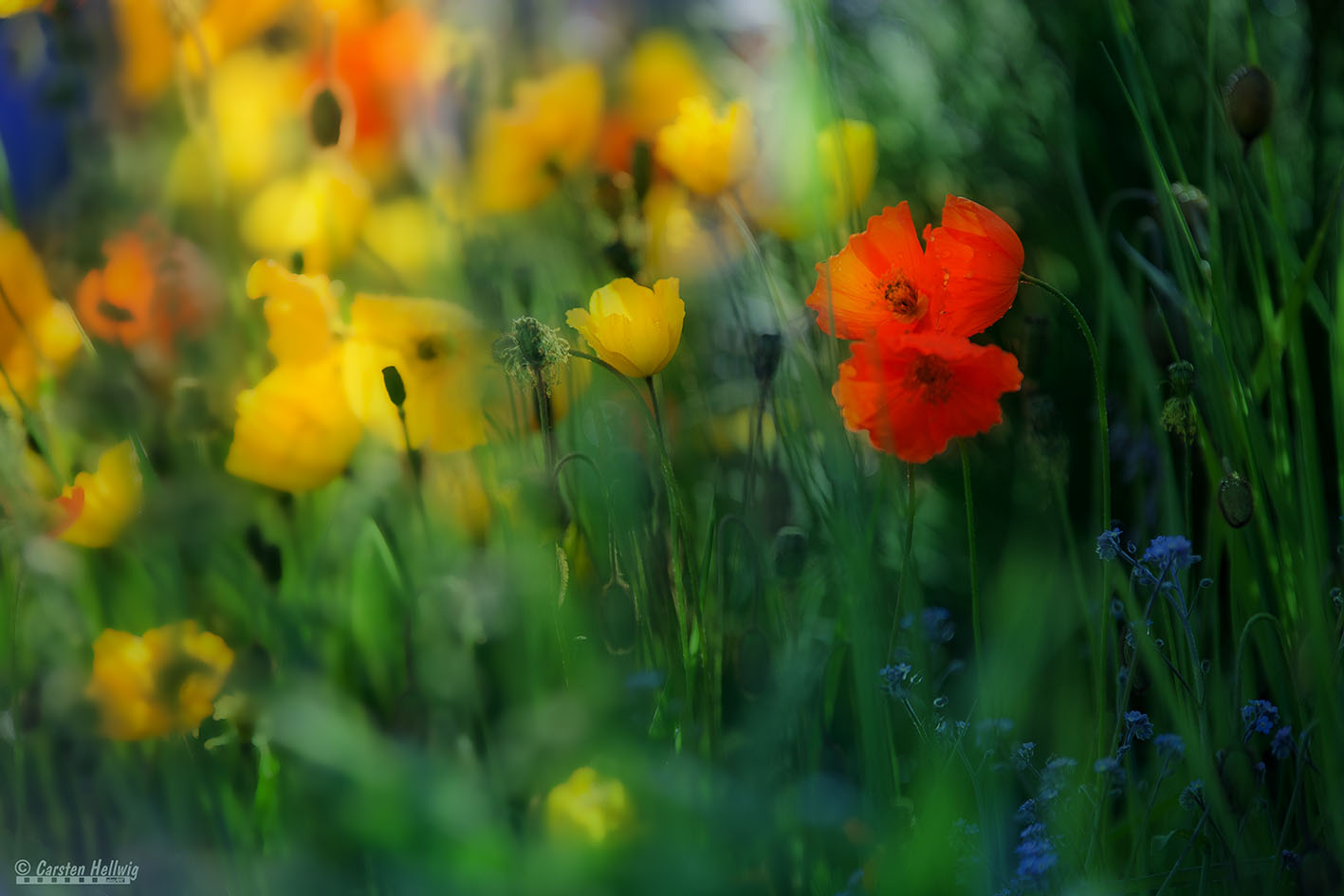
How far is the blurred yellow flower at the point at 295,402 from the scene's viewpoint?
0.62m

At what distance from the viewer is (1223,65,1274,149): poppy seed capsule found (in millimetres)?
494

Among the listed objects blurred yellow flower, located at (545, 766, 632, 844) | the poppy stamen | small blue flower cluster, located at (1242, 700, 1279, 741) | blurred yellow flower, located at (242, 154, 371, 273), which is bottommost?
small blue flower cluster, located at (1242, 700, 1279, 741)

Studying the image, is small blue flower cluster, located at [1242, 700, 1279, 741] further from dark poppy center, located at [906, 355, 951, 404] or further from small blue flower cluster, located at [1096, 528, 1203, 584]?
dark poppy center, located at [906, 355, 951, 404]

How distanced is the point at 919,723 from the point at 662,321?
220 mm

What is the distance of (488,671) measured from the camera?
0.70 meters

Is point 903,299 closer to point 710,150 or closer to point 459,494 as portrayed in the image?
point 710,150

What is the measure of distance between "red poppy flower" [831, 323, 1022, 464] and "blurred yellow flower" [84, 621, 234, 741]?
0.36 m

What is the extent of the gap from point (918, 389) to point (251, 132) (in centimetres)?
61

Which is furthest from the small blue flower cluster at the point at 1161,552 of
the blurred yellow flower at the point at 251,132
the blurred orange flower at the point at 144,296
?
the blurred yellow flower at the point at 251,132

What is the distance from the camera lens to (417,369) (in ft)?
2.15

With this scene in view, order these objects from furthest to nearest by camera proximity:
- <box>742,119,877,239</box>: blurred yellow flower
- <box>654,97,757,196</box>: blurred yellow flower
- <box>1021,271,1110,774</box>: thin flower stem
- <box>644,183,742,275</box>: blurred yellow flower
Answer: <box>644,183,742,275</box>: blurred yellow flower < <box>654,97,757,196</box>: blurred yellow flower < <box>742,119,877,239</box>: blurred yellow flower < <box>1021,271,1110,774</box>: thin flower stem

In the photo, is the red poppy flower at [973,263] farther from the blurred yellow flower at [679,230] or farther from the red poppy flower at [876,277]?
the blurred yellow flower at [679,230]

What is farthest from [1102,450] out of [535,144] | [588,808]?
[535,144]

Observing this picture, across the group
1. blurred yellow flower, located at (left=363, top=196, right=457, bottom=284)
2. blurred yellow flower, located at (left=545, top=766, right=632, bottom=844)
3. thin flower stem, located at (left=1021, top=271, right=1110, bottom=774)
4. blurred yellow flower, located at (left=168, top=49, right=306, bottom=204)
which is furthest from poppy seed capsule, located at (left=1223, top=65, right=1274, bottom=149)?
blurred yellow flower, located at (left=168, top=49, right=306, bottom=204)
